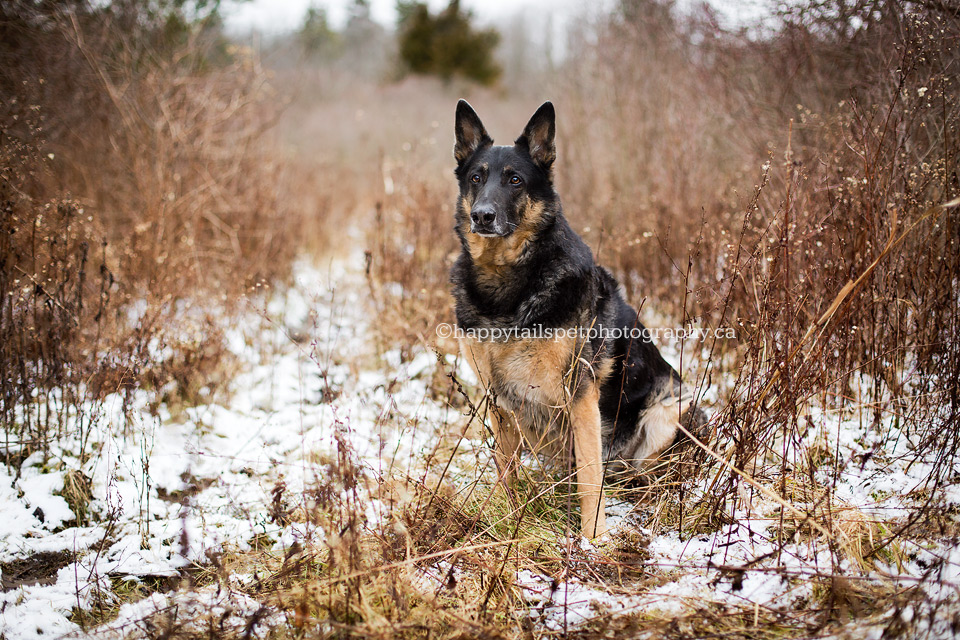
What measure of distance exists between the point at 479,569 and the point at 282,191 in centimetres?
746

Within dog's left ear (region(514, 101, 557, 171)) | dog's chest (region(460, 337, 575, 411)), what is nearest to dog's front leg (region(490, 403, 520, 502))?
dog's chest (region(460, 337, 575, 411))

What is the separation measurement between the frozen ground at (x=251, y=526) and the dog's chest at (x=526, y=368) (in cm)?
53

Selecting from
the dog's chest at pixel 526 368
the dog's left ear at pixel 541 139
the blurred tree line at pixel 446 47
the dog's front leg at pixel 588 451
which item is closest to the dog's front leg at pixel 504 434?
the dog's chest at pixel 526 368

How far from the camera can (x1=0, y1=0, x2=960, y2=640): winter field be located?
2.32 meters

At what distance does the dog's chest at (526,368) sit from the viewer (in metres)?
2.91

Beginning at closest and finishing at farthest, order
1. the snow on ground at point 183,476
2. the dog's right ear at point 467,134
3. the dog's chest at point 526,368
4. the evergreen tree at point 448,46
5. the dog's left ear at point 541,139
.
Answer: the snow on ground at point 183,476 → the dog's chest at point 526,368 → the dog's left ear at point 541,139 → the dog's right ear at point 467,134 → the evergreen tree at point 448,46

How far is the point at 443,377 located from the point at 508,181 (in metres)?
2.02

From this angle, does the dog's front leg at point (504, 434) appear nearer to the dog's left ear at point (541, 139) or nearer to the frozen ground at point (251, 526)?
the frozen ground at point (251, 526)

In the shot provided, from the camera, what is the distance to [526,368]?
2967mm

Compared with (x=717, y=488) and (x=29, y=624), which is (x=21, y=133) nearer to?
(x=29, y=624)

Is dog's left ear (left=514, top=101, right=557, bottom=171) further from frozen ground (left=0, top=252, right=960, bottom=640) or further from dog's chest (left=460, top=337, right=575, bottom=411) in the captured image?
frozen ground (left=0, top=252, right=960, bottom=640)

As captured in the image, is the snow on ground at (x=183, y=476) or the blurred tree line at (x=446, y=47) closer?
the snow on ground at (x=183, y=476)

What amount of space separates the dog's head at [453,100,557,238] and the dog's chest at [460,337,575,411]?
0.66 meters

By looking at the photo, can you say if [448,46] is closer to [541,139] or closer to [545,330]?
[541,139]
